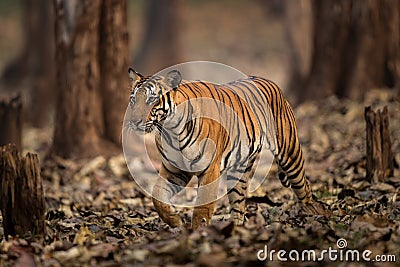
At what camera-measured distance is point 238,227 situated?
5488 mm

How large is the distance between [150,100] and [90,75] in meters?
4.62

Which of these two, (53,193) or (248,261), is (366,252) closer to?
(248,261)

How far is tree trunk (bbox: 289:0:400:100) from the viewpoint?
12.6m

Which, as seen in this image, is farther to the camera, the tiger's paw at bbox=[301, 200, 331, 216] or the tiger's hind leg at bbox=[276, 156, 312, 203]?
the tiger's hind leg at bbox=[276, 156, 312, 203]

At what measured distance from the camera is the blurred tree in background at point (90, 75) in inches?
401

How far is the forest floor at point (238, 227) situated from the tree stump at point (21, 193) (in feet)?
0.42

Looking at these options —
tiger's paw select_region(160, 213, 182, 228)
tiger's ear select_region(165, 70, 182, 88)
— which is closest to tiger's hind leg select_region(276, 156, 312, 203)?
tiger's paw select_region(160, 213, 182, 228)

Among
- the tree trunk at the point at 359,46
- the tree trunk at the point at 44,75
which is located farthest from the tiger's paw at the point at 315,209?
the tree trunk at the point at 44,75

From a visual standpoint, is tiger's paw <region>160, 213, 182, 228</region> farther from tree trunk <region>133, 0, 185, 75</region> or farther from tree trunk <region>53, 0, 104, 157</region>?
tree trunk <region>133, 0, 185, 75</region>

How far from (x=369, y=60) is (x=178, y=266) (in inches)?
339

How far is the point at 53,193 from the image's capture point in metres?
8.79

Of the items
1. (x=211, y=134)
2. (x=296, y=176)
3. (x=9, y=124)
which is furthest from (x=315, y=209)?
(x=9, y=124)

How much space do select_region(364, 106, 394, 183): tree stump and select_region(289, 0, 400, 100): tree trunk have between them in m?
4.39

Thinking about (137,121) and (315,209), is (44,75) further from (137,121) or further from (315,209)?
(137,121)
